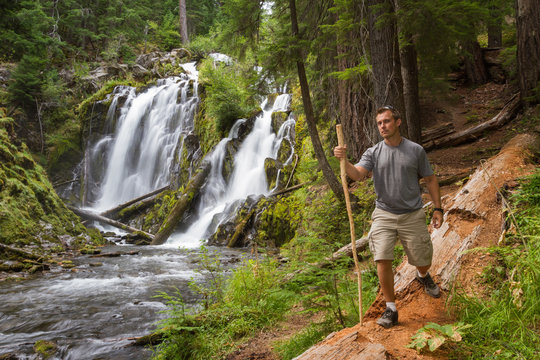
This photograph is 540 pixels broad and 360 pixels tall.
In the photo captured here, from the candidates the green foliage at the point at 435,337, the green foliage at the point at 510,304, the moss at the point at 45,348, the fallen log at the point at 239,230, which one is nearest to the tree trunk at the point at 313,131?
the green foliage at the point at 510,304

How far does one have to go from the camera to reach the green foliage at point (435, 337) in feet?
7.78

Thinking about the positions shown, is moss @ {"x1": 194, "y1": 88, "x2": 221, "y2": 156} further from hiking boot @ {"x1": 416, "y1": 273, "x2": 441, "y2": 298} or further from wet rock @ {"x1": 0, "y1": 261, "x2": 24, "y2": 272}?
hiking boot @ {"x1": 416, "y1": 273, "x2": 441, "y2": 298}

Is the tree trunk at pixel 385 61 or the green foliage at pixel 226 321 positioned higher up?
the tree trunk at pixel 385 61

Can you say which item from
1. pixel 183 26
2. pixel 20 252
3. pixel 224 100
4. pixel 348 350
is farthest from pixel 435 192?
pixel 183 26

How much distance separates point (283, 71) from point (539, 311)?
20.8 ft

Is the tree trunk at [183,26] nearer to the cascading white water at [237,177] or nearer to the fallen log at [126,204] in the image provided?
the cascading white water at [237,177]

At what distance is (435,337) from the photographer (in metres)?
2.41

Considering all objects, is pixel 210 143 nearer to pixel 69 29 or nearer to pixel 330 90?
pixel 330 90

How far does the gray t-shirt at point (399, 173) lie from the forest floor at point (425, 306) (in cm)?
96

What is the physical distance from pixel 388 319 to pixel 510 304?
37.9 inches

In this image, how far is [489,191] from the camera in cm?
426

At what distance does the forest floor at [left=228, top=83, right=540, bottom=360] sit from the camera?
8.87 feet

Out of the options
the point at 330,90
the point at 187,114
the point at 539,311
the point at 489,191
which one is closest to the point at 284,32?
the point at 330,90

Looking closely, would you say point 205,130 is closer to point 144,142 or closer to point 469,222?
point 144,142
